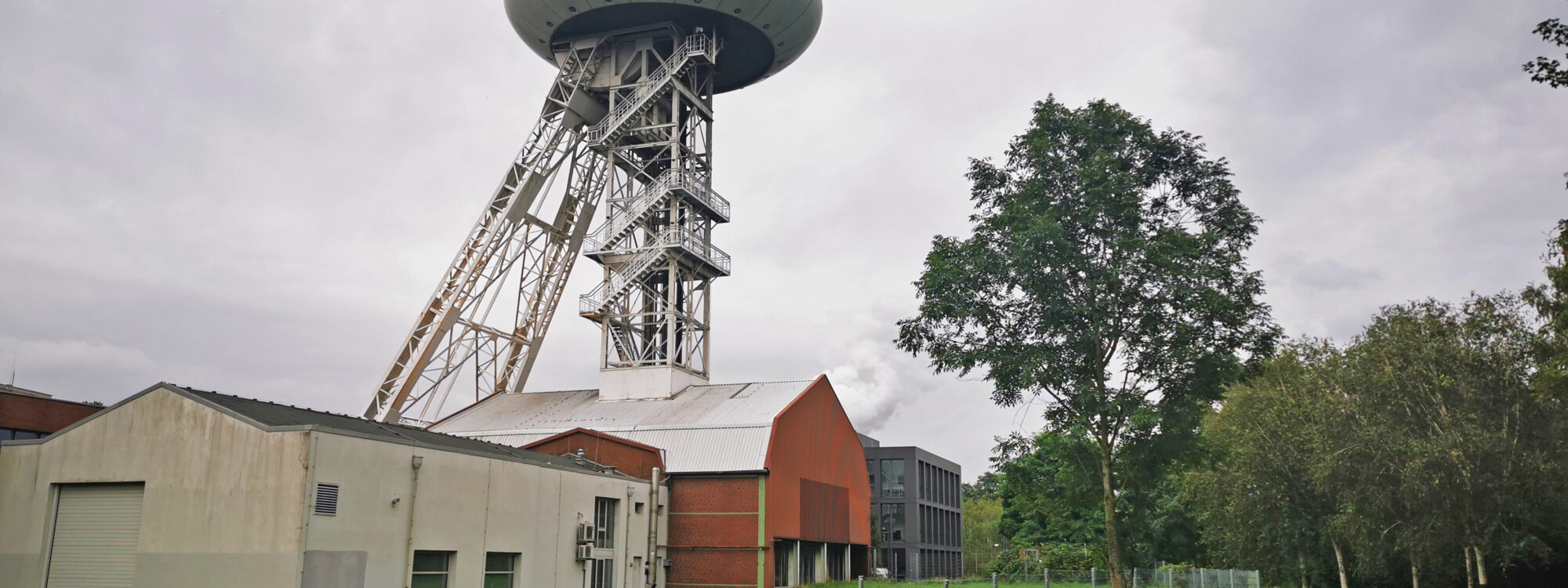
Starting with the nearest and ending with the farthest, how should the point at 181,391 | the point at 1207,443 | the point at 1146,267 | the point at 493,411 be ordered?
the point at 181,391, the point at 1146,267, the point at 1207,443, the point at 493,411

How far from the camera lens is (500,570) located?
24.3 metres

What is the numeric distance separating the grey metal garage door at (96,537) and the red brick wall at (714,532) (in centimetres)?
1690

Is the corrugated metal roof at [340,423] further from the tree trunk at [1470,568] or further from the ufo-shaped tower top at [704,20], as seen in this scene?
the tree trunk at [1470,568]

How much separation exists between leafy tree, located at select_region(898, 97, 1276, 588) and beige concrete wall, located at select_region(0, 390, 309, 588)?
1729 centimetres

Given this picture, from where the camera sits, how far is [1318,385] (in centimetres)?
3906

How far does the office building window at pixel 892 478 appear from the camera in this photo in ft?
226

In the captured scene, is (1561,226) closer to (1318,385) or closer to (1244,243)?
(1244,243)

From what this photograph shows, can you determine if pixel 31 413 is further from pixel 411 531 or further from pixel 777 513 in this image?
pixel 777 513

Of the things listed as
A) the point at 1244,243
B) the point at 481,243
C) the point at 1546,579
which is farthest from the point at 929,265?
the point at 1546,579

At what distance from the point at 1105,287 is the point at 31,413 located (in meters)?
29.3

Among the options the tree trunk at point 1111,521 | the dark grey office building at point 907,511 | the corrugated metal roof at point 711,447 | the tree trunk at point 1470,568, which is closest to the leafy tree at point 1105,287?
the tree trunk at point 1111,521

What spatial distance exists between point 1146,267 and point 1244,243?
11.0ft

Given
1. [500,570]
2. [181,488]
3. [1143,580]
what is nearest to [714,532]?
[500,570]

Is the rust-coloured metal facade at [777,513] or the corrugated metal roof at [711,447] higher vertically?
the corrugated metal roof at [711,447]
